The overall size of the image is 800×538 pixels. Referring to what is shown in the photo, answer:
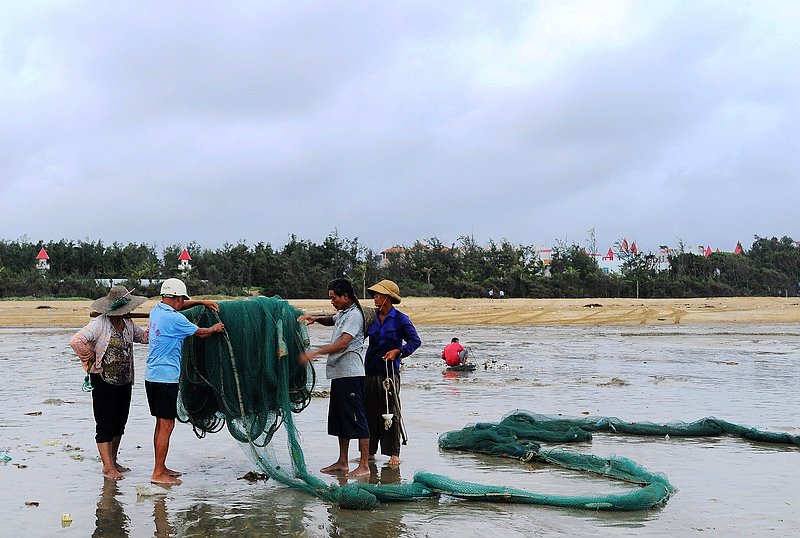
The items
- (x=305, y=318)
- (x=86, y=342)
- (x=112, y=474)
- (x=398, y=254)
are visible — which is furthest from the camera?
(x=398, y=254)

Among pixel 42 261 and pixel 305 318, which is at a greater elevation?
pixel 42 261

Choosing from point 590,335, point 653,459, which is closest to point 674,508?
point 653,459

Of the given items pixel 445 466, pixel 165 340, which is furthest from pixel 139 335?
pixel 445 466

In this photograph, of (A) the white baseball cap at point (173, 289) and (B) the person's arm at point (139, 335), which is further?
(B) the person's arm at point (139, 335)

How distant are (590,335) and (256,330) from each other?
1027 inches

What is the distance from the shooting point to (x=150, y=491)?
248 inches

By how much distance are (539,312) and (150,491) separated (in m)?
40.5

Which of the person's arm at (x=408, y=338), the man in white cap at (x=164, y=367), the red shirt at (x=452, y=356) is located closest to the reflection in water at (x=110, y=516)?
the man in white cap at (x=164, y=367)

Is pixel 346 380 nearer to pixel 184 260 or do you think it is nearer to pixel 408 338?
pixel 408 338

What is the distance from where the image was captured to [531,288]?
2404 inches

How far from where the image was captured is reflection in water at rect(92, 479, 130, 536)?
5375 millimetres

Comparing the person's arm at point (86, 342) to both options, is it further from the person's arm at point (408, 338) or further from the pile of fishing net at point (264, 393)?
the person's arm at point (408, 338)

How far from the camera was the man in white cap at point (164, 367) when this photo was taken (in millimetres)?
6582

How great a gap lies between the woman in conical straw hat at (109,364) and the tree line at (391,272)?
160 feet
